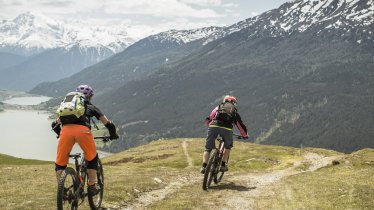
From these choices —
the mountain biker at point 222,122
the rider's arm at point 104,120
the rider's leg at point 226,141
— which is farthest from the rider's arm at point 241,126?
the rider's arm at point 104,120

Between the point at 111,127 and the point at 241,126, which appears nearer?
the point at 111,127

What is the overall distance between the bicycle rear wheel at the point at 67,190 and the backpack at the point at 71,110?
1.83 m

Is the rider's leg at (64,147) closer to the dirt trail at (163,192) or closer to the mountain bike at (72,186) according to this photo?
the mountain bike at (72,186)

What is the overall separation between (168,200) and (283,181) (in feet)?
38.6

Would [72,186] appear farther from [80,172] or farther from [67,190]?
[80,172]

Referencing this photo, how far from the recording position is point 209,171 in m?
25.6

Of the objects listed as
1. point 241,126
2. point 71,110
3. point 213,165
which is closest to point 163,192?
point 213,165

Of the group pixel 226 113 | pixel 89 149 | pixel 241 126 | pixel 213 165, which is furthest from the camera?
pixel 241 126

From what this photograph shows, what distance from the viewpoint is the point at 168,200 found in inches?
877

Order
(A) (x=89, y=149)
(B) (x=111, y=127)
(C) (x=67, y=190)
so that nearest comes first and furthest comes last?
(C) (x=67, y=190), (A) (x=89, y=149), (B) (x=111, y=127)

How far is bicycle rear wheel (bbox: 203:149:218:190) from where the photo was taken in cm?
2522

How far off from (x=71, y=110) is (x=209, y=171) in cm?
1122

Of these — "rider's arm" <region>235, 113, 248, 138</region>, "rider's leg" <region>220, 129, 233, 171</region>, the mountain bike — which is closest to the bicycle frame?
the mountain bike

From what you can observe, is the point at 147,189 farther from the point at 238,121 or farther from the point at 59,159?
the point at 59,159
